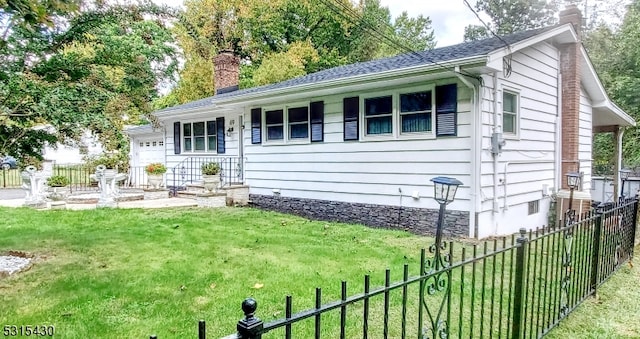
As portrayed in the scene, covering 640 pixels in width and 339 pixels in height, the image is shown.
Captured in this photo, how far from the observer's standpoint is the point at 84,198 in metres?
11.2

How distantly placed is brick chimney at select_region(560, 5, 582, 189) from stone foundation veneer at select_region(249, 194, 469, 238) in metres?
4.01

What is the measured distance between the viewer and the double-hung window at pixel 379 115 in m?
8.26

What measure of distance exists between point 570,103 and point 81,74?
9860 millimetres

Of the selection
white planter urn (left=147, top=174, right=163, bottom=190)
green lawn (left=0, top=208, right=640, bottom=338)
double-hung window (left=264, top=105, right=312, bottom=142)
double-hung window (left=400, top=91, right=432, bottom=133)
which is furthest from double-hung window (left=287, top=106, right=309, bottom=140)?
white planter urn (left=147, top=174, right=163, bottom=190)

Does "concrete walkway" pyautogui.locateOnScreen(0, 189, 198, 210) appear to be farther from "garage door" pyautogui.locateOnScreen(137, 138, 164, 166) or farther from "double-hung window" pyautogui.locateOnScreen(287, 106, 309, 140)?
"garage door" pyautogui.locateOnScreen(137, 138, 164, 166)

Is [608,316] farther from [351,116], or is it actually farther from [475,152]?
[351,116]

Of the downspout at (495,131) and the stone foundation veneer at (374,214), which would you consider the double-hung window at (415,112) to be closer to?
the downspout at (495,131)

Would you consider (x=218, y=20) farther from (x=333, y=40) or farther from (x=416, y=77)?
(x=416, y=77)

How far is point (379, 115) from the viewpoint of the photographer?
27.6 feet

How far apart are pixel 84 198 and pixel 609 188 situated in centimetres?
1607

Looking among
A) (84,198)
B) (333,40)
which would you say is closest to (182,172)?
(84,198)

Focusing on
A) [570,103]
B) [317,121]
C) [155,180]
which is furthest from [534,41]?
[155,180]

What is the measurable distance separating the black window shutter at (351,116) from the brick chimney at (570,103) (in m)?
5.00

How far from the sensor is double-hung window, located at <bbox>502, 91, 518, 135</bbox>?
7.86 meters
